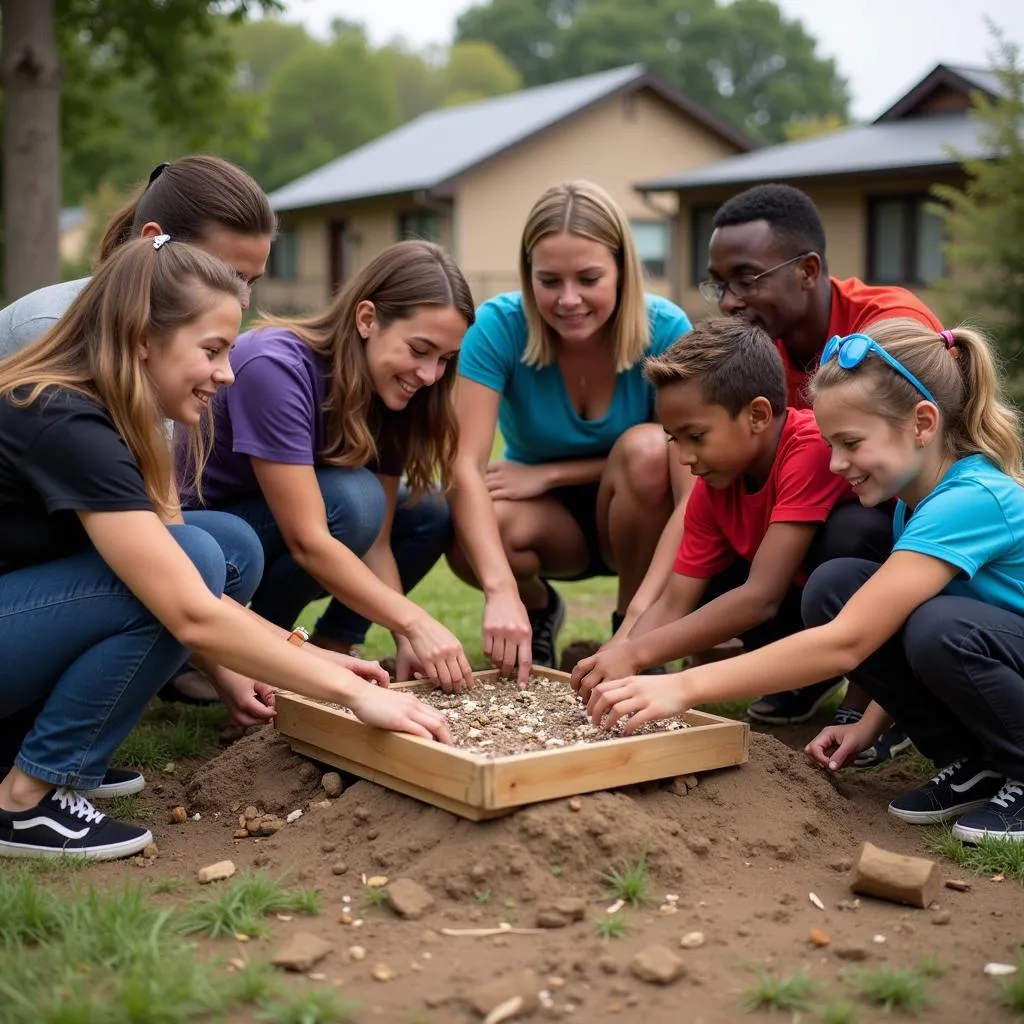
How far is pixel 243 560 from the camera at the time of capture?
4.12 meters

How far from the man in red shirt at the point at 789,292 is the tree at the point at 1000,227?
8.88m

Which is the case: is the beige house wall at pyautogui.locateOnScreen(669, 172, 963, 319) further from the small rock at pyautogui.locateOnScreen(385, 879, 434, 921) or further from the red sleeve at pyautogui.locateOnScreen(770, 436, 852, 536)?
the small rock at pyautogui.locateOnScreen(385, 879, 434, 921)

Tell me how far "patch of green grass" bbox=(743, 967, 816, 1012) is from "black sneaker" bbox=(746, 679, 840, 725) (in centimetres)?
227

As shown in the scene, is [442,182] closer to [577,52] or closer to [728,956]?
[728,956]

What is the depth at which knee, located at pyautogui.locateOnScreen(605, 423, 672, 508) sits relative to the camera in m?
4.79

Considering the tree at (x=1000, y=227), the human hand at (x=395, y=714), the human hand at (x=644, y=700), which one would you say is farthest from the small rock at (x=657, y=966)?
the tree at (x=1000, y=227)

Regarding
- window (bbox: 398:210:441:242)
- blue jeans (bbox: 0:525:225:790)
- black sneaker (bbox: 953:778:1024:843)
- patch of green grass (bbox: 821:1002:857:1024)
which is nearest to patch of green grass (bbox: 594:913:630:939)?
patch of green grass (bbox: 821:1002:857:1024)

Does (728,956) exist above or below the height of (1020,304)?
below

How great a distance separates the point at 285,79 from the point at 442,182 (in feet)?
138

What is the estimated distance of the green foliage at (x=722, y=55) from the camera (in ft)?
221

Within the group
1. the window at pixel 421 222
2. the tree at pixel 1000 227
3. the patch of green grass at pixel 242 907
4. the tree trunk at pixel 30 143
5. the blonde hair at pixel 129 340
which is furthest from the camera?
the window at pixel 421 222

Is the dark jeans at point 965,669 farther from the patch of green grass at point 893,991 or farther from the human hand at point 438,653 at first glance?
the human hand at point 438,653

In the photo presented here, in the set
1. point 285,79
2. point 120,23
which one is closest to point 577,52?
point 285,79

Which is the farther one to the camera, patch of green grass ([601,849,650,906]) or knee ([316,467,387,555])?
knee ([316,467,387,555])
